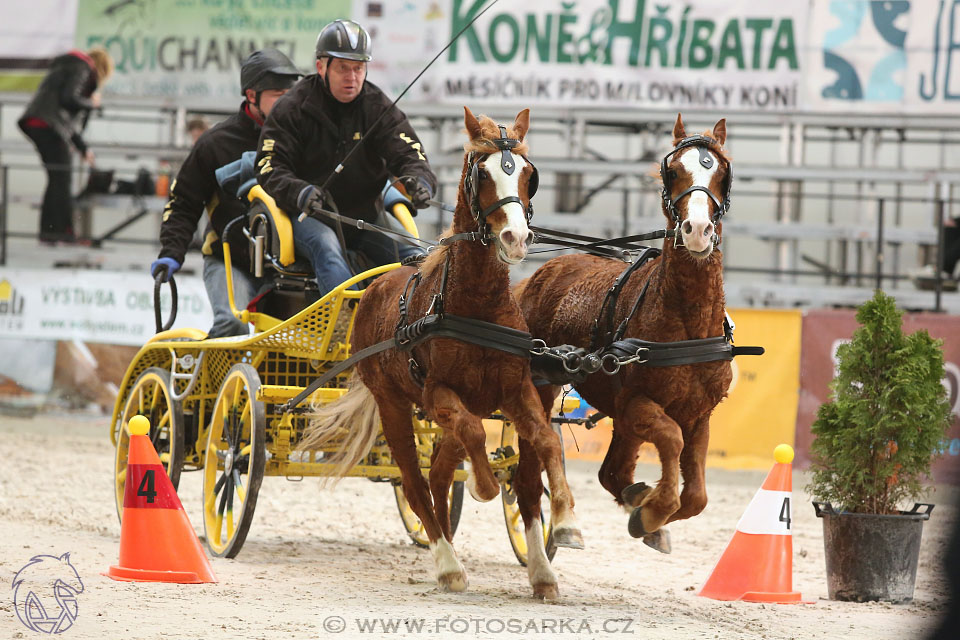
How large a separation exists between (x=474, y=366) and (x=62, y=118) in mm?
9323

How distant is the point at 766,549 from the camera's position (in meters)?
5.23

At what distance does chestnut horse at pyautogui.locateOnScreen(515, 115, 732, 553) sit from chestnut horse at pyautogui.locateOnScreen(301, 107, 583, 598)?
32 centimetres

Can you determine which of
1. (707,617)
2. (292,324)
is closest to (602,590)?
(707,617)

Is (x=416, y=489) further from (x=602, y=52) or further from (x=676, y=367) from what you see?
(x=602, y=52)

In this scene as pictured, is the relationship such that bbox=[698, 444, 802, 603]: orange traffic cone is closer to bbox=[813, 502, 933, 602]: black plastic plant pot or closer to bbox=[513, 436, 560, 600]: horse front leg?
bbox=[813, 502, 933, 602]: black plastic plant pot

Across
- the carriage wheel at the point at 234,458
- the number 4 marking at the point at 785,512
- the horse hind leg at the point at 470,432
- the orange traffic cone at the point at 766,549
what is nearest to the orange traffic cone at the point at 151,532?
the carriage wheel at the point at 234,458

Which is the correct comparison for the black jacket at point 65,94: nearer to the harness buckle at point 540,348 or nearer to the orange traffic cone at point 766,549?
the harness buckle at point 540,348

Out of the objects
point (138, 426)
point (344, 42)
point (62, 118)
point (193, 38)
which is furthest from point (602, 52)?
point (138, 426)

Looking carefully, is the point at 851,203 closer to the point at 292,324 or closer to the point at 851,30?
the point at 851,30

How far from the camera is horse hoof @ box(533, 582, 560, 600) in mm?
5023

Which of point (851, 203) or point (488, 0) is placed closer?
point (488, 0)

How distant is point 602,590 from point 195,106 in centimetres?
844

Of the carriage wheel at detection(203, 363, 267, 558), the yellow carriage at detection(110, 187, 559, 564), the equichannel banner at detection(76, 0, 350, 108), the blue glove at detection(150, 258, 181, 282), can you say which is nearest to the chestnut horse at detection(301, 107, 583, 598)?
the yellow carriage at detection(110, 187, 559, 564)

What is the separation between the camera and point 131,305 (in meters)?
11.4
